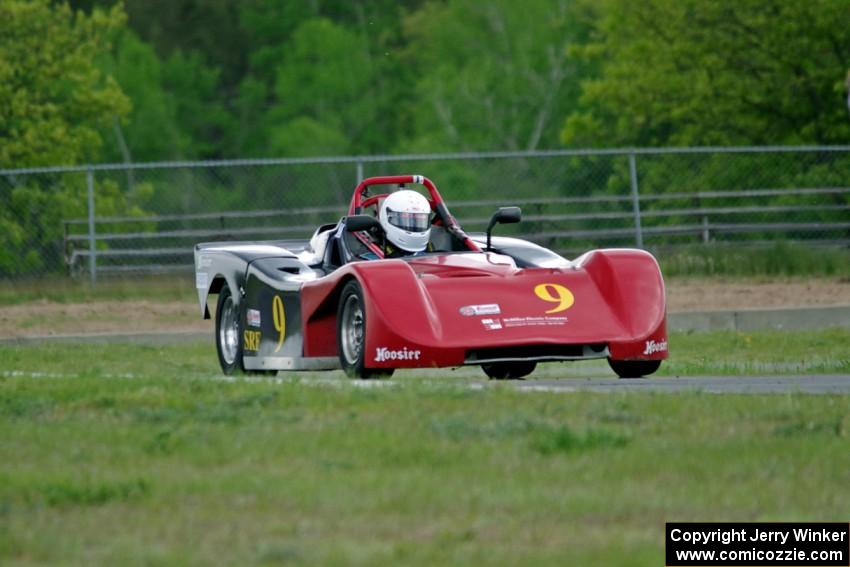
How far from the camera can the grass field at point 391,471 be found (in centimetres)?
596

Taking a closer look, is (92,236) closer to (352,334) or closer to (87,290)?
(87,290)

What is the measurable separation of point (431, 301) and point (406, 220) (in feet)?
6.47

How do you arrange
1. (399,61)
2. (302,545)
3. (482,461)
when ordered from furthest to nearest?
(399,61) < (482,461) < (302,545)

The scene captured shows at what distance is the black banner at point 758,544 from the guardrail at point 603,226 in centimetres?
1766

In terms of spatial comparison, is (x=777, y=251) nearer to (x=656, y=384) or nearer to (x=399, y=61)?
(x=656, y=384)

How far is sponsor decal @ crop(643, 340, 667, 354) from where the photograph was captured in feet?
39.8

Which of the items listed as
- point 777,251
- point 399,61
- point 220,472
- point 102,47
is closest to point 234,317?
point 220,472

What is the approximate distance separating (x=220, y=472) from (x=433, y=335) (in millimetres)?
A: 4381

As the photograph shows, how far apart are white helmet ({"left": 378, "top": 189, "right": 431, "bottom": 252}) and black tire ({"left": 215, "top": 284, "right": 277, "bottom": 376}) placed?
1.50 m

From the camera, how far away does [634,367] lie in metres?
12.6

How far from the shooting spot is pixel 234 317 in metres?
14.6

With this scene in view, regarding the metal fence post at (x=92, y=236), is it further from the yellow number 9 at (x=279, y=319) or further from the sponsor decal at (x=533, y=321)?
the sponsor decal at (x=533, y=321)

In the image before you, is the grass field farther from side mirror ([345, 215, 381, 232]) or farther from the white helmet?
the white helmet

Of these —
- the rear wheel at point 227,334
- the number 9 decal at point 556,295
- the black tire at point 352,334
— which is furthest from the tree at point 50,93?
the number 9 decal at point 556,295
